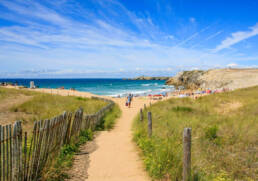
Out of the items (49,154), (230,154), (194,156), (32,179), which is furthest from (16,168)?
(230,154)

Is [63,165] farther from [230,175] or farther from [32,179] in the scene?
[230,175]

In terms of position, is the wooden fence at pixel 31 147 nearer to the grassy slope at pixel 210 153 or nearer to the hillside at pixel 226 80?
the grassy slope at pixel 210 153

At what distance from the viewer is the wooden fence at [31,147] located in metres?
3.40

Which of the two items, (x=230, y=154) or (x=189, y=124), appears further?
(x=189, y=124)

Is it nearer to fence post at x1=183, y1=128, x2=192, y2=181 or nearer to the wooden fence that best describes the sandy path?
fence post at x1=183, y1=128, x2=192, y2=181

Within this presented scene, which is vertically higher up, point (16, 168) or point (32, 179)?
point (16, 168)

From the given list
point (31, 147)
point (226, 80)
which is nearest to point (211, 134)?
point (31, 147)

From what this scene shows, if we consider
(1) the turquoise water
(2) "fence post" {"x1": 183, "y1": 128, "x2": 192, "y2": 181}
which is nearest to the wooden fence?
(2) "fence post" {"x1": 183, "y1": 128, "x2": 192, "y2": 181}

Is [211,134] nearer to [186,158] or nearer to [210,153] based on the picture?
[210,153]

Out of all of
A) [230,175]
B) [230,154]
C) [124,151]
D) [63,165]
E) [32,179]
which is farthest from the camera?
[124,151]

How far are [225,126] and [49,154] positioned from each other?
26.6ft

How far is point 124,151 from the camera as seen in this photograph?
6887mm

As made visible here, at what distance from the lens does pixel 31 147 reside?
4.10m

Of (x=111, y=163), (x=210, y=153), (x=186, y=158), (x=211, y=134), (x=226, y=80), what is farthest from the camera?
(x=226, y=80)
